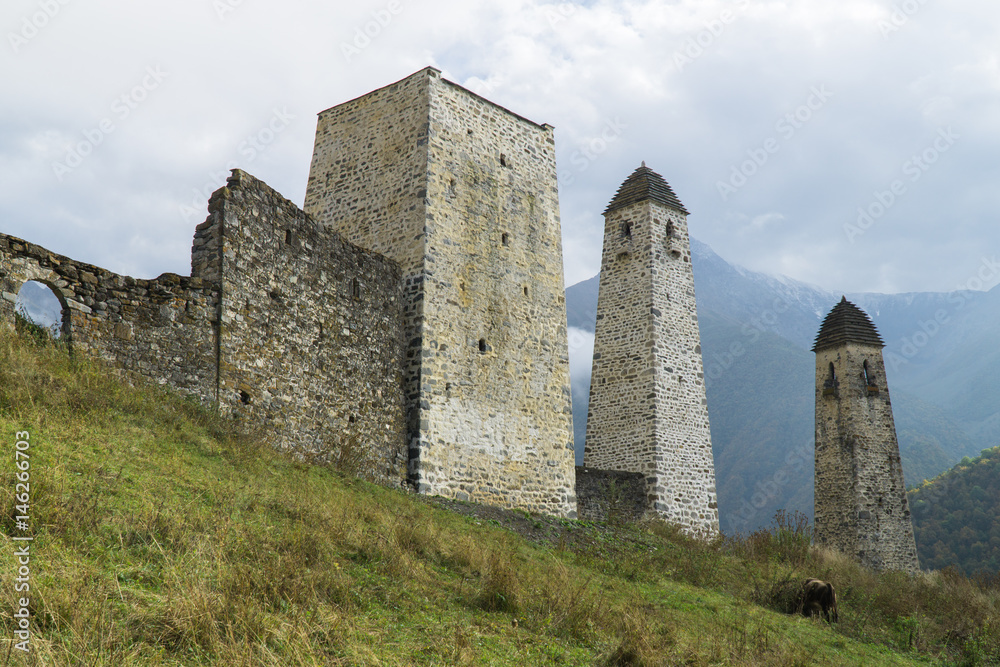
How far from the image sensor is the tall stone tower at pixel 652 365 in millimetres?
20703

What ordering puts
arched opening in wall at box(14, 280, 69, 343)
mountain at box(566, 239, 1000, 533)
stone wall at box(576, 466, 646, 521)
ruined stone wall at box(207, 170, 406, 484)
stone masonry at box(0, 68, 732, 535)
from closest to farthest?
arched opening in wall at box(14, 280, 69, 343) → stone masonry at box(0, 68, 732, 535) → ruined stone wall at box(207, 170, 406, 484) → stone wall at box(576, 466, 646, 521) → mountain at box(566, 239, 1000, 533)

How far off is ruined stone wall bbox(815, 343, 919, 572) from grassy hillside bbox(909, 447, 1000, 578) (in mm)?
8146

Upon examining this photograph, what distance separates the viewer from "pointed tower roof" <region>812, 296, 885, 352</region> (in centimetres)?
2678

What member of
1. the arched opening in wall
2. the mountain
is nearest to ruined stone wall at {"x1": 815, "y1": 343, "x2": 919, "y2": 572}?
the arched opening in wall

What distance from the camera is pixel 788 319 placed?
537 ft

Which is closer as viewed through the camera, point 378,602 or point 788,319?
point 378,602

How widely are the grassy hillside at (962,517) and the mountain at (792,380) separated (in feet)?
36.7

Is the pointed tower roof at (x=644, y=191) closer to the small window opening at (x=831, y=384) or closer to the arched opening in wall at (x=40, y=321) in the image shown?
the small window opening at (x=831, y=384)

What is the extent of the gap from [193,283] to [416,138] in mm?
6394

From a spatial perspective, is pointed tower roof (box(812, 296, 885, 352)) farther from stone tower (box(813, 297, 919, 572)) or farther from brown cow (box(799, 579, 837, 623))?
brown cow (box(799, 579, 837, 623))

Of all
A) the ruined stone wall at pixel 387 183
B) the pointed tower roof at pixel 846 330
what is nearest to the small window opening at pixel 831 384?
the pointed tower roof at pixel 846 330

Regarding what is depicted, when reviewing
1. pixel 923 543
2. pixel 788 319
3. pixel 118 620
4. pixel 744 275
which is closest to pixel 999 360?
pixel 788 319

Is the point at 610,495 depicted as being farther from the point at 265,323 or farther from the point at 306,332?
the point at 265,323

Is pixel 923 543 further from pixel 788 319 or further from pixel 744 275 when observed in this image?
pixel 744 275
